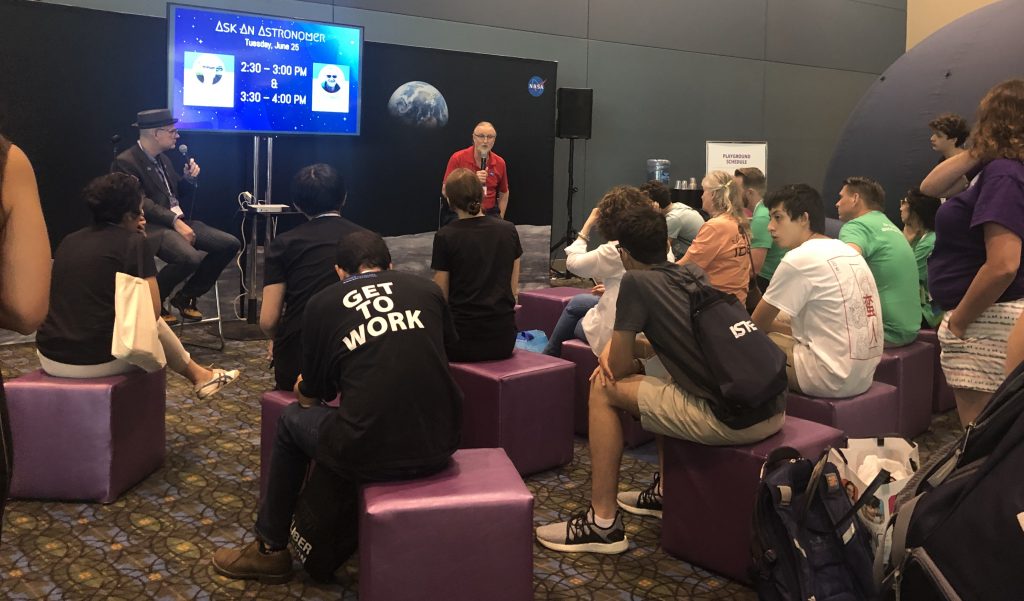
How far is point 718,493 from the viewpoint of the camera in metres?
2.74

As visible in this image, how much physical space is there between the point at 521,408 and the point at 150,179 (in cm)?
312

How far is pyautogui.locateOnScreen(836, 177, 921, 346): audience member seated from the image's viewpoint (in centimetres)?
398

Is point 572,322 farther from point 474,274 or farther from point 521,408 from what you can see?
point 521,408

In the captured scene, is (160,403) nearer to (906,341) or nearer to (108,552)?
(108,552)

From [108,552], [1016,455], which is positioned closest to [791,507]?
[1016,455]

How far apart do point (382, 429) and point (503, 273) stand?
4.71 feet

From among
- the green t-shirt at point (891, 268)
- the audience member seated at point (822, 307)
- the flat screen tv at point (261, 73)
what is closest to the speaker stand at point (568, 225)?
the flat screen tv at point (261, 73)

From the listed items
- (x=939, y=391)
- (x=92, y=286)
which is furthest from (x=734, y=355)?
(x=939, y=391)

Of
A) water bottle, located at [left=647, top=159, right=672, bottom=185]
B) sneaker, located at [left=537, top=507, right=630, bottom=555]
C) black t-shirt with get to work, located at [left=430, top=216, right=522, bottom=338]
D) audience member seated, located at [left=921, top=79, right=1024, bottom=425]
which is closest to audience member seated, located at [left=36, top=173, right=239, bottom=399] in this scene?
black t-shirt with get to work, located at [left=430, top=216, right=522, bottom=338]

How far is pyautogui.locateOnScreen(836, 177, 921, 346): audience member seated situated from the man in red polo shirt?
330 cm

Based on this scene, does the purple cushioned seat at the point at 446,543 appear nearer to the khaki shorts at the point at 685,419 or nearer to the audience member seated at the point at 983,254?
the khaki shorts at the point at 685,419

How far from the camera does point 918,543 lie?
156cm

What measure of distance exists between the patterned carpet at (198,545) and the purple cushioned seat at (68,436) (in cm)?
7

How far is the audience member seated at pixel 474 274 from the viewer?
3633 millimetres
